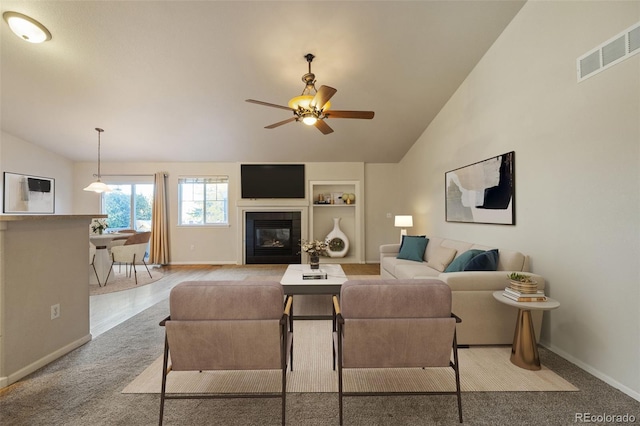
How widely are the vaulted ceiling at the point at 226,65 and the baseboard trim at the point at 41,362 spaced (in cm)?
319

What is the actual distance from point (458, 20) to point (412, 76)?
868mm

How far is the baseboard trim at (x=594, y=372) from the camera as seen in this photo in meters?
1.75

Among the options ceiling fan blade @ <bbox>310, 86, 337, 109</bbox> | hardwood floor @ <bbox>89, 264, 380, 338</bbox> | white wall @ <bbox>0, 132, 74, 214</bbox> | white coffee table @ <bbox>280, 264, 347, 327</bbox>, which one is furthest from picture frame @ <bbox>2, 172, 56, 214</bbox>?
ceiling fan blade @ <bbox>310, 86, 337, 109</bbox>

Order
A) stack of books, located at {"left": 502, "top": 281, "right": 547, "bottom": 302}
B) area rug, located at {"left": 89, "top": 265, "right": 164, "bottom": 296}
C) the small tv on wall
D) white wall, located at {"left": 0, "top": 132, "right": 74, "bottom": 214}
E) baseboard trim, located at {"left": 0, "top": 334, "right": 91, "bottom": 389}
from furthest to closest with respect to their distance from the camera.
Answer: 1. the small tv on wall
2. white wall, located at {"left": 0, "top": 132, "right": 74, "bottom": 214}
3. area rug, located at {"left": 89, "top": 265, "right": 164, "bottom": 296}
4. stack of books, located at {"left": 502, "top": 281, "right": 547, "bottom": 302}
5. baseboard trim, located at {"left": 0, "top": 334, "right": 91, "bottom": 389}

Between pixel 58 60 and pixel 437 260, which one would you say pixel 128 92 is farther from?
pixel 437 260

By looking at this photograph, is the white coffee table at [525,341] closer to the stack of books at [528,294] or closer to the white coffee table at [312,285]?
the stack of books at [528,294]

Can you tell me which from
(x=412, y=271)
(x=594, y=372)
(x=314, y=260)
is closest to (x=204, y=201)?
(x=314, y=260)

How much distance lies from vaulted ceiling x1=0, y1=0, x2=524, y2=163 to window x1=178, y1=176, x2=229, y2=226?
4.47 ft

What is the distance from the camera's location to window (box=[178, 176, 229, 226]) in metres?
6.49

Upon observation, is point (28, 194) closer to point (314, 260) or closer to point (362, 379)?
point (314, 260)

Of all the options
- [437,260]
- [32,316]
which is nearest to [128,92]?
[32,316]

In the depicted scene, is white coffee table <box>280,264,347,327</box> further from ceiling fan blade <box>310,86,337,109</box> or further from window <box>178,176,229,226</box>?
window <box>178,176,229,226</box>

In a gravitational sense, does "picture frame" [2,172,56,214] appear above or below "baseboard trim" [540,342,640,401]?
above

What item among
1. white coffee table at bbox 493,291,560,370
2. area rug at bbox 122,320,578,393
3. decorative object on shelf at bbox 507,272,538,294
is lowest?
area rug at bbox 122,320,578,393
